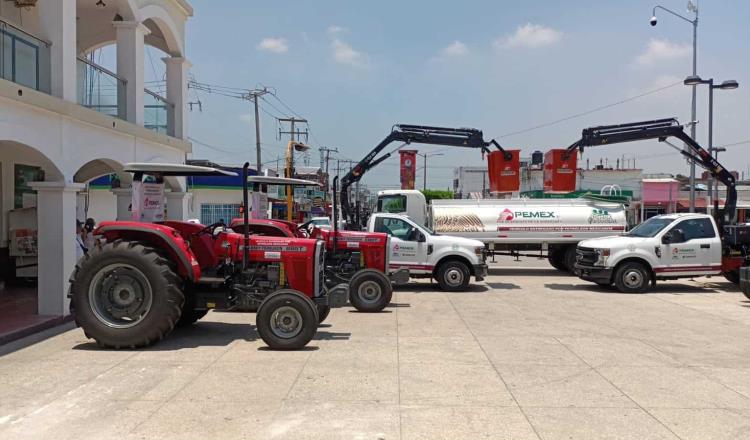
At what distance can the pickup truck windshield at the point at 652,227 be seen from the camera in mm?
15641

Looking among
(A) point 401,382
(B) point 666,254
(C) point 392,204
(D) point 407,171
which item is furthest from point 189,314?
(D) point 407,171

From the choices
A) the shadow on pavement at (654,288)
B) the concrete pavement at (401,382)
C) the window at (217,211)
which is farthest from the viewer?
the window at (217,211)

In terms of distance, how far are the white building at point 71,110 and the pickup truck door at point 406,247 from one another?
17.7 ft

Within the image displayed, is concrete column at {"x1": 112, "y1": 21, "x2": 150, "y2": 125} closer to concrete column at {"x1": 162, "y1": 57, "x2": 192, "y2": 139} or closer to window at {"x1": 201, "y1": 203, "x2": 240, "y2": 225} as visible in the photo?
concrete column at {"x1": 162, "y1": 57, "x2": 192, "y2": 139}

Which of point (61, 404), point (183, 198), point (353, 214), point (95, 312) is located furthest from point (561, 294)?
point (61, 404)

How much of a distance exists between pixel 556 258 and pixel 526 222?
254 centimetres

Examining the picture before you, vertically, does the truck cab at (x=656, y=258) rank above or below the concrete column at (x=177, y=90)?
below

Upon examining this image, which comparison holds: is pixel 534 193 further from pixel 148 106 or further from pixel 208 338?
pixel 208 338

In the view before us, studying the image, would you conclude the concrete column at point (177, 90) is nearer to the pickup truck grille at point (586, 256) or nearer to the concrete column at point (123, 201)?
the concrete column at point (123, 201)

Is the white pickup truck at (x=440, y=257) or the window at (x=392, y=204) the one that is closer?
the white pickup truck at (x=440, y=257)

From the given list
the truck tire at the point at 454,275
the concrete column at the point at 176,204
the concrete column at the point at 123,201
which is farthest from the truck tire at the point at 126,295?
the truck tire at the point at 454,275

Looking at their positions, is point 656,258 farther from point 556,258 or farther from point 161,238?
point 161,238

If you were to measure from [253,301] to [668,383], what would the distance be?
17.6 ft

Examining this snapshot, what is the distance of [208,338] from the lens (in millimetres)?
8914
